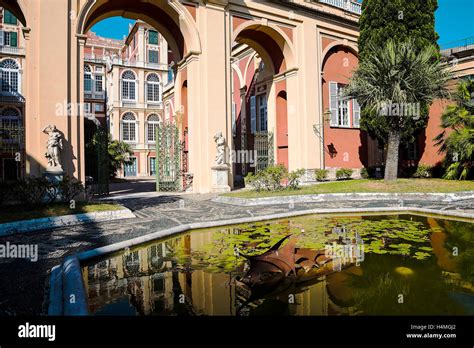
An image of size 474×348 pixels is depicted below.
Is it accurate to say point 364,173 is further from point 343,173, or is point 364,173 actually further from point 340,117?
point 340,117

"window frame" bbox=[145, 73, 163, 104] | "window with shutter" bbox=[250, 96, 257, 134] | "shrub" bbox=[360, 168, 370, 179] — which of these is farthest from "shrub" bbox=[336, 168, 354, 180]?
"window frame" bbox=[145, 73, 163, 104]

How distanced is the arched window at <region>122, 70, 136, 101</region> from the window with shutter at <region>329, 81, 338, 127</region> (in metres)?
26.6

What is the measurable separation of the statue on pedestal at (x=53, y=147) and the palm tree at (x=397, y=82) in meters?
10.7

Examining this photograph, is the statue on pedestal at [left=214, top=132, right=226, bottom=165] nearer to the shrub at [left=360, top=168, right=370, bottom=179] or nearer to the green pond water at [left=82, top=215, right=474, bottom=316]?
the green pond water at [left=82, top=215, right=474, bottom=316]

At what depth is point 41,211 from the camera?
6.97 meters

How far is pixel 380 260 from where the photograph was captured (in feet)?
12.4

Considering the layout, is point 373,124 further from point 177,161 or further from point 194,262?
point 194,262

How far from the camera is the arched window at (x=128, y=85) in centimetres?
3644

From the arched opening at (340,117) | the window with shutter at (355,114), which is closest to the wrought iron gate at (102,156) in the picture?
the arched opening at (340,117)

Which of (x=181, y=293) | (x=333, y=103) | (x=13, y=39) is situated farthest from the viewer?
(x=13, y=39)

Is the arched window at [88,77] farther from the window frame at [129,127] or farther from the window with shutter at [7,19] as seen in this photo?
the window with shutter at [7,19]

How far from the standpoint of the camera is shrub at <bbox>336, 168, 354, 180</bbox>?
1680 cm

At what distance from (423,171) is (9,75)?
120 feet

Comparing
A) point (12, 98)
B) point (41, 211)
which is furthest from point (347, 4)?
point (12, 98)
